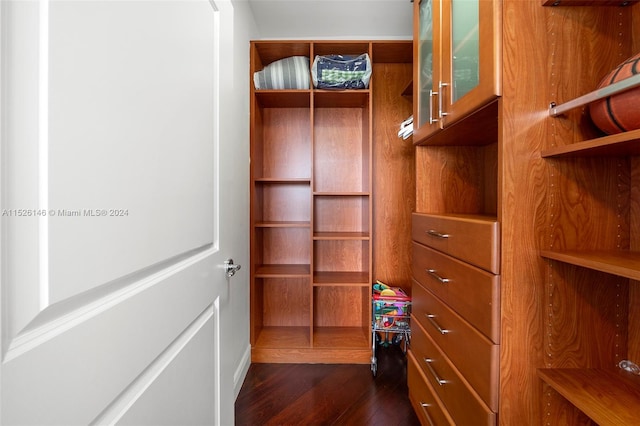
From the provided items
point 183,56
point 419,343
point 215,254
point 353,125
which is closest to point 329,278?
point 419,343

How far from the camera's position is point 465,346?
1148mm

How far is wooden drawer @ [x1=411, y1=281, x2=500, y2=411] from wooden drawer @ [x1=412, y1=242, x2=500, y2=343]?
3 centimetres

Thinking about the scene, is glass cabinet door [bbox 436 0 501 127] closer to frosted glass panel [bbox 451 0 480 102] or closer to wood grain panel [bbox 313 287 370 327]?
frosted glass panel [bbox 451 0 480 102]

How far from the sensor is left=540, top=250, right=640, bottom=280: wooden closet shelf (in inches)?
28.0

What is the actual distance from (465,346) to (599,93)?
0.86 metres

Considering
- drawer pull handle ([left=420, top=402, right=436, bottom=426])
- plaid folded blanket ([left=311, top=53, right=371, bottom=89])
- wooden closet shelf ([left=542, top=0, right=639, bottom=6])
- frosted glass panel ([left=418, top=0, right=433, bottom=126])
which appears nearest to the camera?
wooden closet shelf ([left=542, top=0, right=639, bottom=6])

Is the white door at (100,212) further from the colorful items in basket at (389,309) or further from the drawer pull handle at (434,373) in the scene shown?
the colorful items in basket at (389,309)

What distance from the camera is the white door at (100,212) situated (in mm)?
390

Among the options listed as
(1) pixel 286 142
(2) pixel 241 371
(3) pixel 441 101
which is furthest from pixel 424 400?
(1) pixel 286 142

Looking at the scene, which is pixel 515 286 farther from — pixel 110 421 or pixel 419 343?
pixel 110 421

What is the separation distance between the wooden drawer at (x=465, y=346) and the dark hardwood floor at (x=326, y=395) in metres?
0.58

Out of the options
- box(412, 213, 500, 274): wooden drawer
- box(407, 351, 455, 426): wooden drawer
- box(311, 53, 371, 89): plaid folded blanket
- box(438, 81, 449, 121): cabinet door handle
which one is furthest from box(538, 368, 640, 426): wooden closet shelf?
box(311, 53, 371, 89): plaid folded blanket

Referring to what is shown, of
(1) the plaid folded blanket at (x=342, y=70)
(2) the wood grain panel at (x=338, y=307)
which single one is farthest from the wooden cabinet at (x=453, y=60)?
(2) the wood grain panel at (x=338, y=307)

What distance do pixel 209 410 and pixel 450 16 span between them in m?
1.64
